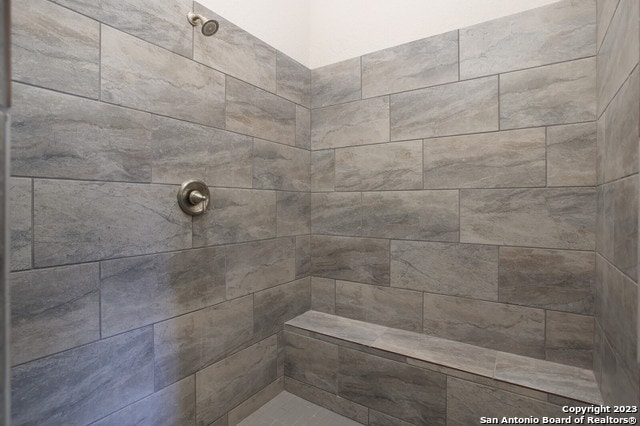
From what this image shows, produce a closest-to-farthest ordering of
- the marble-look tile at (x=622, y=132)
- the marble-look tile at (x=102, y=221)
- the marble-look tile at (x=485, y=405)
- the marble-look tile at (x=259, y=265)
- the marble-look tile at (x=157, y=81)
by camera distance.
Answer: the marble-look tile at (x=622, y=132)
the marble-look tile at (x=102, y=221)
the marble-look tile at (x=157, y=81)
the marble-look tile at (x=485, y=405)
the marble-look tile at (x=259, y=265)

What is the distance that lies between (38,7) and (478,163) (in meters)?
1.75

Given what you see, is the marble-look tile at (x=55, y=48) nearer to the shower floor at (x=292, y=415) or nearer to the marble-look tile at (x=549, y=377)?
the shower floor at (x=292, y=415)

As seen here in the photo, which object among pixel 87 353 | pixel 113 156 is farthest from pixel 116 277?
pixel 113 156

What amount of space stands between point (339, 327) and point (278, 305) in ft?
1.23

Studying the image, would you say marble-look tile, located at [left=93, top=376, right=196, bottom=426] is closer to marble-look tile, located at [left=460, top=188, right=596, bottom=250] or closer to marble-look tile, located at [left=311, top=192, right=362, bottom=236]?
marble-look tile, located at [left=311, top=192, right=362, bottom=236]

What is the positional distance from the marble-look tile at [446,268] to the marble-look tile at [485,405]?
0.41m

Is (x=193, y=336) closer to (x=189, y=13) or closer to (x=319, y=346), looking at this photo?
(x=319, y=346)

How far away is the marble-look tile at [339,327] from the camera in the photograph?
162cm

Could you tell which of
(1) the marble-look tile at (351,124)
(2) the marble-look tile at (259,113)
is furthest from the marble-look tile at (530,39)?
(2) the marble-look tile at (259,113)

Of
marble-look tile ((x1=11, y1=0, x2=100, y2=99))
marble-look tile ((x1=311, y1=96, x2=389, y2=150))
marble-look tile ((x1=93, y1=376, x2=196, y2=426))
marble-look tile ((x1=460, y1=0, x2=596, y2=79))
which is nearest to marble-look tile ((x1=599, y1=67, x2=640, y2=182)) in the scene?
marble-look tile ((x1=460, y1=0, x2=596, y2=79))

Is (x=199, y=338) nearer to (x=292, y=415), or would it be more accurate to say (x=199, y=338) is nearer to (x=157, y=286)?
(x=157, y=286)

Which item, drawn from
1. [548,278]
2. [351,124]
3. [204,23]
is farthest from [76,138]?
[548,278]

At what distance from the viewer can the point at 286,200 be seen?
1802 mm

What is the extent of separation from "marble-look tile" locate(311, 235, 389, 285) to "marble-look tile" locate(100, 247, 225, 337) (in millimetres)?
708
